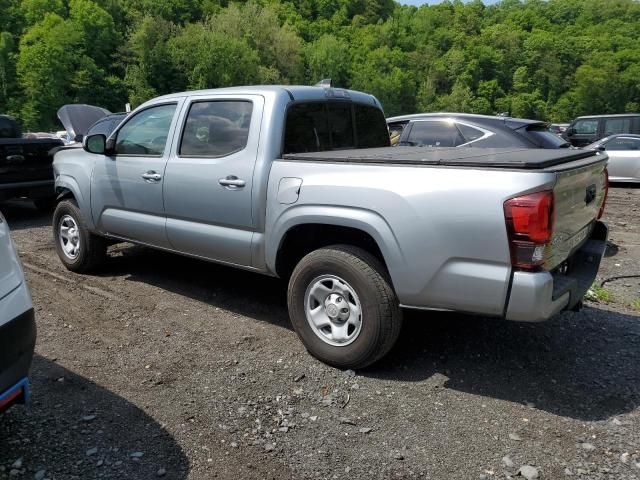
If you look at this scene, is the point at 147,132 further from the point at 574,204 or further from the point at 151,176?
the point at 574,204

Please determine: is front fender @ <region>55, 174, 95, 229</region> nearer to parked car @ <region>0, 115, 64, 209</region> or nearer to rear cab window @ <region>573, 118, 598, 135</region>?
parked car @ <region>0, 115, 64, 209</region>

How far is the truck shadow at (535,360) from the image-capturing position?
3.33 metres

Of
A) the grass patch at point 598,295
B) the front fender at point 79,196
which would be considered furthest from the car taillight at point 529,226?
the front fender at point 79,196

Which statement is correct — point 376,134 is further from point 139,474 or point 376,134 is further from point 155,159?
point 139,474

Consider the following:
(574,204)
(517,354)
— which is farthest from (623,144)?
(574,204)

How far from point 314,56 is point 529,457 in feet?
344

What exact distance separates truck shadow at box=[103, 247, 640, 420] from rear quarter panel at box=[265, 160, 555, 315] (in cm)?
70

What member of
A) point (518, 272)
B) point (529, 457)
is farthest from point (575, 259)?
point (529, 457)

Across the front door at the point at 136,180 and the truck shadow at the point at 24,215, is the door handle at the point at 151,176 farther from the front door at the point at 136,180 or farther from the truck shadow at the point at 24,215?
the truck shadow at the point at 24,215

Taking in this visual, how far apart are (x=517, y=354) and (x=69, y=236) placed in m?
4.69

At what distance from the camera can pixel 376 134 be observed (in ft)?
17.2

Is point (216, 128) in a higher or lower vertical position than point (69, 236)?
higher

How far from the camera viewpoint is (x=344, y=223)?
11.3ft

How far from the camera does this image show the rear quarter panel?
2898 millimetres
